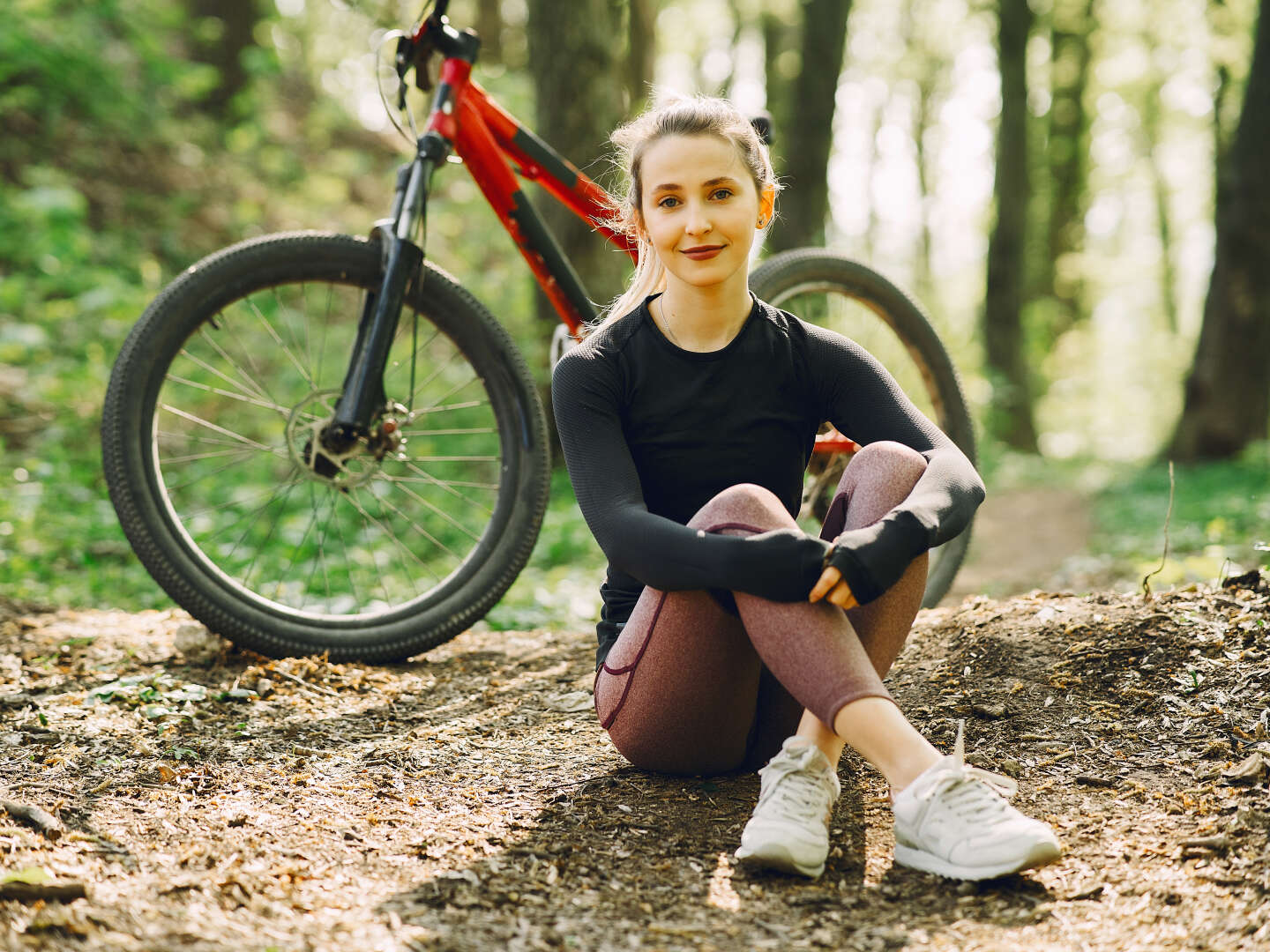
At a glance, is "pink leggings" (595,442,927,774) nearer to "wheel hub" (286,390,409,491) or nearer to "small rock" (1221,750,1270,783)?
"small rock" (1221,750,1270,783)

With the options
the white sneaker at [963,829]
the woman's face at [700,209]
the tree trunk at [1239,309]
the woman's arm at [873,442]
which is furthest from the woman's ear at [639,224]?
the tree trunk at [1239,309]

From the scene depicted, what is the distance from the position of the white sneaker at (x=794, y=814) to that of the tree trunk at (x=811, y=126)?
574 centimetres

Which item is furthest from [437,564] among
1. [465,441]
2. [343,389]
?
[343,389]

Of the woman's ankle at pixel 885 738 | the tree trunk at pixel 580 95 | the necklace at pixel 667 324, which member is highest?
the tree trunk at pixel 580 95

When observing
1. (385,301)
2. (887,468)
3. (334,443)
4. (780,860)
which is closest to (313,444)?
(334,443)

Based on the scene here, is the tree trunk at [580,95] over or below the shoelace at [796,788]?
over

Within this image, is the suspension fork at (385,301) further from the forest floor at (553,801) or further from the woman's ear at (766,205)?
the woman's ear at (766,205)

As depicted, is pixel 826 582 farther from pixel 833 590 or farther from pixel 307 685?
pixel 307 685

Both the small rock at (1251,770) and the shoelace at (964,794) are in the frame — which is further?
the small rock at (1251,770)

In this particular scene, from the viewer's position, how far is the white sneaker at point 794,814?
1.54 m

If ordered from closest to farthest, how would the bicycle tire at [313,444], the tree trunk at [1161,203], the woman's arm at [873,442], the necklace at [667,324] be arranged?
the woman's arm at [873,442] < the necklace at [667,324] < the bicycle tire at [313,444] < the tree trunk at [1161,203]

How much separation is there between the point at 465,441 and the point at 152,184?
368 cm

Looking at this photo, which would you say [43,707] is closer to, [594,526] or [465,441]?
[594,526]

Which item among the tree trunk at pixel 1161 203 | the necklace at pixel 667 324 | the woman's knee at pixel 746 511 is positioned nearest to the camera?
the woman's knee at pixel 746 511
